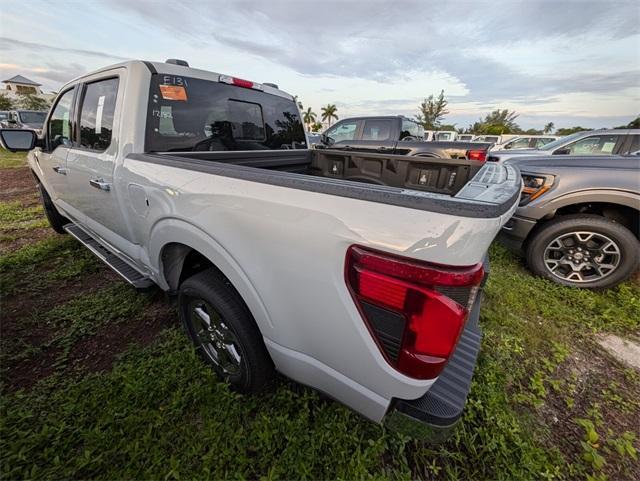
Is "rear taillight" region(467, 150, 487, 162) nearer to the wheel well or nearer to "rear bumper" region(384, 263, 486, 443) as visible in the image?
the wheel well

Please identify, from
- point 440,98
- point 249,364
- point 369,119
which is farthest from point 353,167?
point 440,98

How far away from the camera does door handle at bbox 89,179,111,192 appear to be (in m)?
2.10

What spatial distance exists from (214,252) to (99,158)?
152 centimetres

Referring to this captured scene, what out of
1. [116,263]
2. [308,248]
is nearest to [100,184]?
[116,263]

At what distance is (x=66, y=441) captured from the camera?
148 centimetres

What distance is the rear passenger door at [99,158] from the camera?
2.03 metres

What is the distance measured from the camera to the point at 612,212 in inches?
111

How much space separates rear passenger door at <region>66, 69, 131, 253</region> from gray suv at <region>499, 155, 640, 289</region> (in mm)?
3833

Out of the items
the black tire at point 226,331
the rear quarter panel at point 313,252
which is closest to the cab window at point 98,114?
the rear quarter panel at point 313,252

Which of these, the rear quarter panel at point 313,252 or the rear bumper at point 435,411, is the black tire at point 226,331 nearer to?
the rear quarter panel at point 313,252

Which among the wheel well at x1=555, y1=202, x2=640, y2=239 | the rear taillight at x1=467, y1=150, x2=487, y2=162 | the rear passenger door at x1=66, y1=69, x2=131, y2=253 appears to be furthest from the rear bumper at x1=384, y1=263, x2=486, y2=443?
the rear taillight at x1=467, y1=150, x2=487, y2=162

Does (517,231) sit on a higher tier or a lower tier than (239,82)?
lower

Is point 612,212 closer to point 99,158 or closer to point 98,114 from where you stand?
point 99,158

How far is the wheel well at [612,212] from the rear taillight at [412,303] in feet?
9.93
